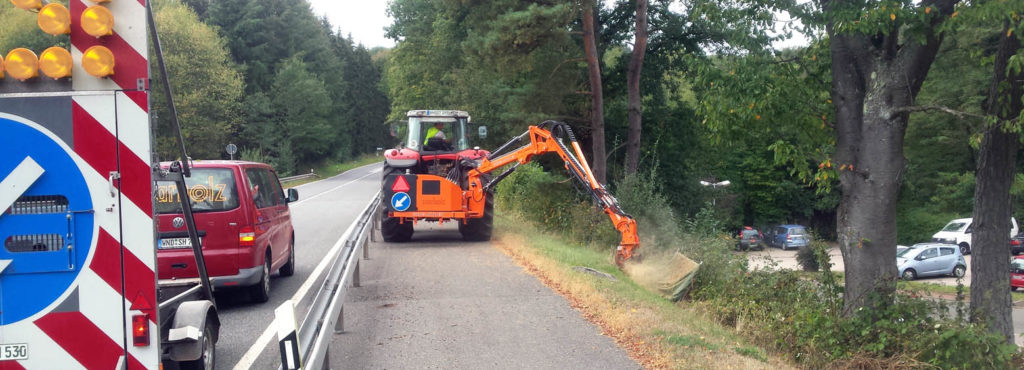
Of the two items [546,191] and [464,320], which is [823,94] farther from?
[546,191]

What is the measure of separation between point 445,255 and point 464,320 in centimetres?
575

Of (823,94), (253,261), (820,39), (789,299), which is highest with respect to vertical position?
(820,39)

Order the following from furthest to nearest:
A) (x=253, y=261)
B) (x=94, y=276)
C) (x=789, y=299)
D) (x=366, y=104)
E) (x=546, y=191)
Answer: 1. (x=366, y=104)
2. (x=546, y=191)
3. (x=789, y=299)
4. (x=253, y=261)
5. (x=94, y=276)

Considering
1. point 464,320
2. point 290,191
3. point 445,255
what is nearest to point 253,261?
point 290,191

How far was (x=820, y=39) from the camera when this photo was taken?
1035 cm

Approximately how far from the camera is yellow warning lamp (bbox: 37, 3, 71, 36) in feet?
12.0

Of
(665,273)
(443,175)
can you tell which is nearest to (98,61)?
(665,273)

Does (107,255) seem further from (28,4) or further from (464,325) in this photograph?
(464,325)

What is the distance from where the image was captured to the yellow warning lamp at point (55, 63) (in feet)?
12.2

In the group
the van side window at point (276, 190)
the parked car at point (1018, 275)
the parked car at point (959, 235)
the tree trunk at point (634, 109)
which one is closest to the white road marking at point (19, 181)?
the van side window at point (276, 190)

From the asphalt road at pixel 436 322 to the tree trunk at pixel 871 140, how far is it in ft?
11.7

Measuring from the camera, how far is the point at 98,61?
3.73 metres

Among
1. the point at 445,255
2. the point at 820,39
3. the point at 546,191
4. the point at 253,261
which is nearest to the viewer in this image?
the point at 253,261

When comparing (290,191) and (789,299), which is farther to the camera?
(290,191)
